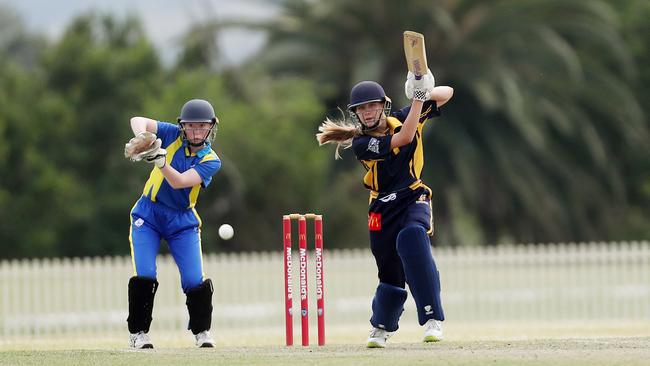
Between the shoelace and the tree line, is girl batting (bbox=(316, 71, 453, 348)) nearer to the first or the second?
the shoelace

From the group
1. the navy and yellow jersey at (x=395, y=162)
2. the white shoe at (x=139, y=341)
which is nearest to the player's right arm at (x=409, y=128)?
the navy and yellow jersey at (x=395, y=162)

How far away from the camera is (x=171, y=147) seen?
10203mm

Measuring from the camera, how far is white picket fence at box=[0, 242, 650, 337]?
20297 mm

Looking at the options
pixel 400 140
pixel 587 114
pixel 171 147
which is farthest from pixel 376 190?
pixel 587 114

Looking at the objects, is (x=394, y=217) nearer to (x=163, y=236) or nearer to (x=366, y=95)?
(x=366, y=95)

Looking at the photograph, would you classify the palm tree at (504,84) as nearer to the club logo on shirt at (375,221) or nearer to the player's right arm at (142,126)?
the player's right arm at (142,126)

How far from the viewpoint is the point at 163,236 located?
404 inches

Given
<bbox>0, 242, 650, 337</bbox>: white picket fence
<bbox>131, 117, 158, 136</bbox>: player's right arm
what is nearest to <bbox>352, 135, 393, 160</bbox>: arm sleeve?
<bbox>131, 117, 158, 136</bbox>: player's right arm

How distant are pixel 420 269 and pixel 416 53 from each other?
1483 millimetres

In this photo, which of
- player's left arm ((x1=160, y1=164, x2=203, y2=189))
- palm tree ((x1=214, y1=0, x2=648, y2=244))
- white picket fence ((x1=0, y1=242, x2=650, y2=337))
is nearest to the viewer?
player's left arm ((x1=160, y1=164, x2=203, y2=189))

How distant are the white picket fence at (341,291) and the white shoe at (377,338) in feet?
35.2

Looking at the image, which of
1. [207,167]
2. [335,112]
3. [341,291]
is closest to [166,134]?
[207,167]

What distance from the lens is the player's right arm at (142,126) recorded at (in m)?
9.88

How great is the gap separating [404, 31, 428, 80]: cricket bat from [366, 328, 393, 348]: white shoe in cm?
183
